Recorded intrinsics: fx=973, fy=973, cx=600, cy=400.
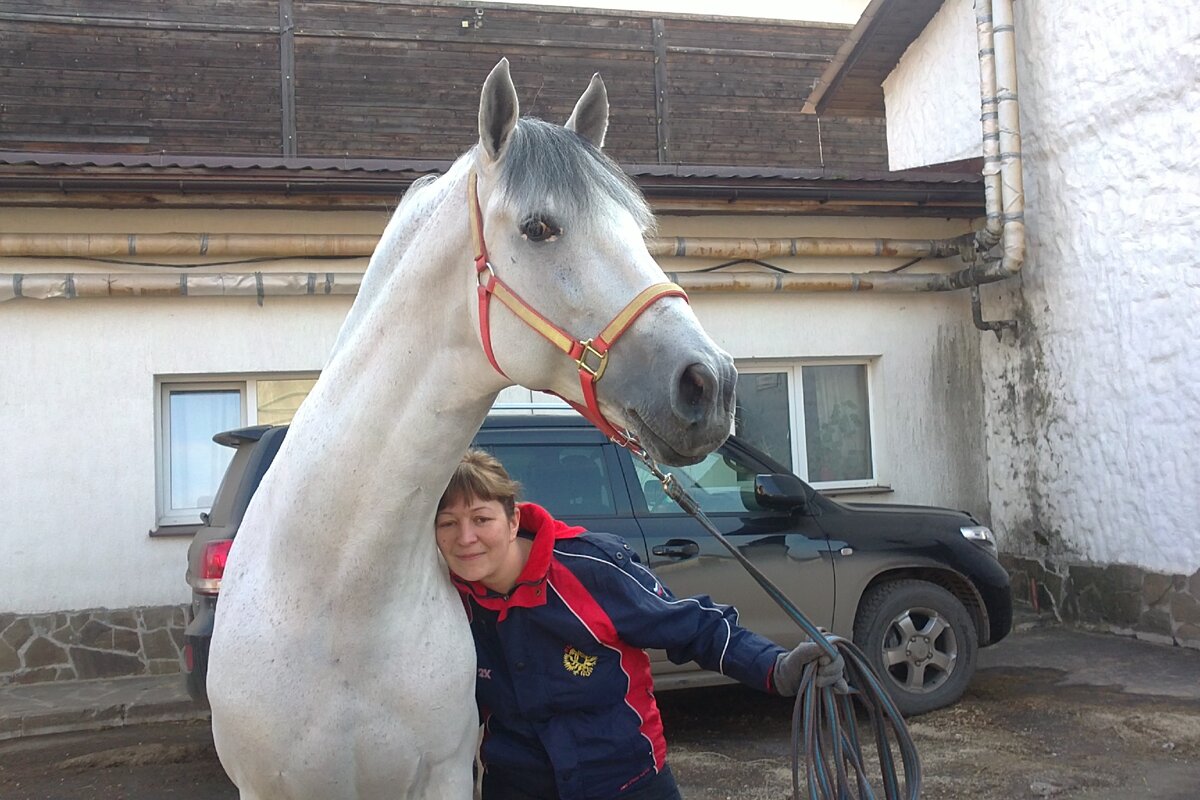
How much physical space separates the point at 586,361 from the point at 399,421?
0.41 metres

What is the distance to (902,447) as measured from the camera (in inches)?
351

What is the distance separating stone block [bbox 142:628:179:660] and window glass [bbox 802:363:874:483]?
543 cm

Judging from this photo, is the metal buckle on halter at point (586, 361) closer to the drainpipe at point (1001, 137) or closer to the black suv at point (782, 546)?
the black suv at point (782, 546)

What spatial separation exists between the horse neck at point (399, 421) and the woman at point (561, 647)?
0.24 metres

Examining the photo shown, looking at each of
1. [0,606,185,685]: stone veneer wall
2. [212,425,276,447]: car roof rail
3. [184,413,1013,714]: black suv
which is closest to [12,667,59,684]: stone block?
[0,606,185,685]: stone veneer wall

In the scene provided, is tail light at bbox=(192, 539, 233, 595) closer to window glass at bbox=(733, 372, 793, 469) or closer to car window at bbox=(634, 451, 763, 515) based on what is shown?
car window at bbox=(634, 451, 763, 515)

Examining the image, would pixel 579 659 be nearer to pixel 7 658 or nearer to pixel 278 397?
pixel 278 397

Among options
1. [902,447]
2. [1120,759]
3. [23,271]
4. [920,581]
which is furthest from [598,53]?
[1120,759]

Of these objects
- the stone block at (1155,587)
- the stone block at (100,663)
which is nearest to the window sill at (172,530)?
the stone block at (100,663)

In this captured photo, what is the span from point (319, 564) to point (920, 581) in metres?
4.79

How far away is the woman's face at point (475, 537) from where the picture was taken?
212 centimetres

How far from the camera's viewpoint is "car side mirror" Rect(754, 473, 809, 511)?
5277 millimetres

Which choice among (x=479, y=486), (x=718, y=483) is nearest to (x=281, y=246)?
(x=718, y=483)

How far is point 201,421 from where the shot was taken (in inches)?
302
